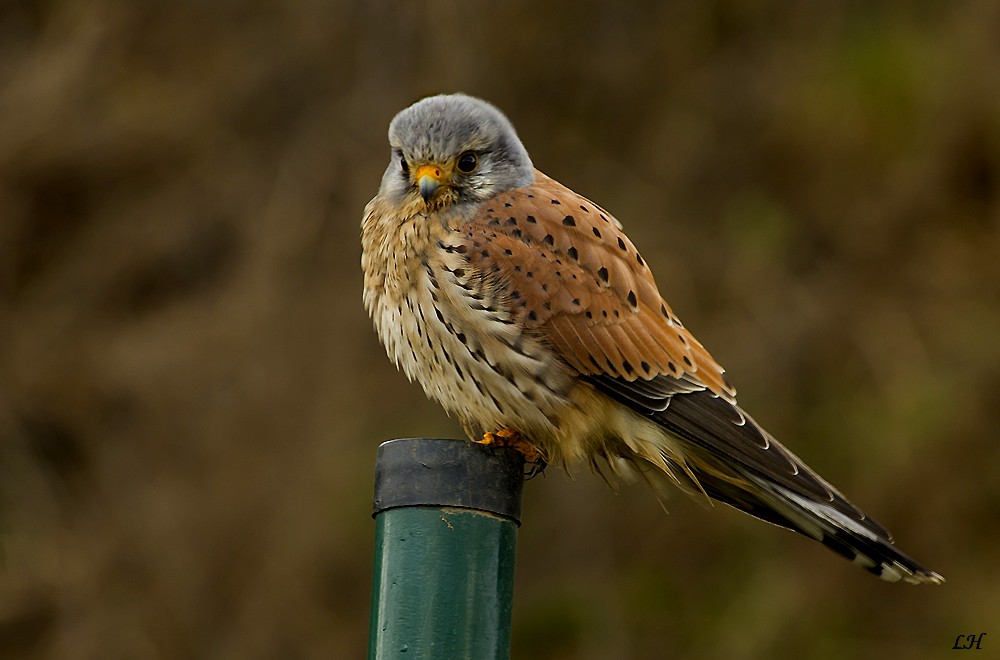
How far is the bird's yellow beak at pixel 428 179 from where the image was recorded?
2631mm

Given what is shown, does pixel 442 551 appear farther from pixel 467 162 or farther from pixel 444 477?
pixel 467 162

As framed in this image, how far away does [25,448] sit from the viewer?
19.8ft

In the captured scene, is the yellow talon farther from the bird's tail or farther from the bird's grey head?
the bird's grey head

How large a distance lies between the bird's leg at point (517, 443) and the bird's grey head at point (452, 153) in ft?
1.94

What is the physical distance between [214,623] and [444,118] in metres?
3.91

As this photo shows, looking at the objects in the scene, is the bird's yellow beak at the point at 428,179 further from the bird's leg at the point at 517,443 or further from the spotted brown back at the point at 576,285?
the bird's leg at the point at 517,443

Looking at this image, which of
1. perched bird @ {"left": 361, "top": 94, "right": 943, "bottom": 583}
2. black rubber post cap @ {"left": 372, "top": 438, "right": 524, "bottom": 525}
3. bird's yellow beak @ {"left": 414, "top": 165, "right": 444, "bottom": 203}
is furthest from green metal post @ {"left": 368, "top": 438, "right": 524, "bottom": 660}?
bird's yellow beak @ {"left": 414, "top": 165, "right": 444, "bottom": 203}

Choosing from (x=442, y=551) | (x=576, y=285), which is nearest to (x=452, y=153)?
(x=576, y=285)

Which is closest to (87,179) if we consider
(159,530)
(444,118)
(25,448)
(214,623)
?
(25,448)

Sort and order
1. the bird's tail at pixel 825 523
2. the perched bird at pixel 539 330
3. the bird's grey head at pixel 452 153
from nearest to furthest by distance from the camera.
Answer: the bird's tail at pixel 825 523 → the perched bird at pixel 539 330 → the bird's grey head at pixel 452 153

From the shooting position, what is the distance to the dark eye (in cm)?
272

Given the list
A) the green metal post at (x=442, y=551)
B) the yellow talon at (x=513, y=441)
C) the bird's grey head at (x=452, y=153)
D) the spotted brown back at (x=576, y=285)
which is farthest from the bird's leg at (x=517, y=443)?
the green metal post at (x=442, y=551)

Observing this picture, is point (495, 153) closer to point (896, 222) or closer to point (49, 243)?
point (896, 222)

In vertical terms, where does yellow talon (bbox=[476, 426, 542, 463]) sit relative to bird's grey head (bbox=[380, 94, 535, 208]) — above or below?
below
